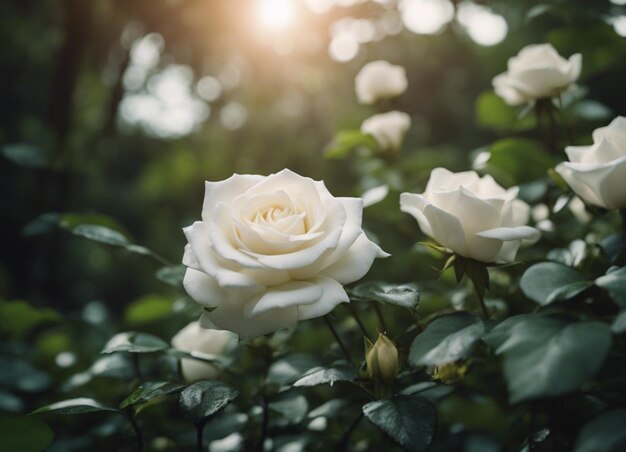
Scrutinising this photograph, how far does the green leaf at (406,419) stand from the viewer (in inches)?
18.3

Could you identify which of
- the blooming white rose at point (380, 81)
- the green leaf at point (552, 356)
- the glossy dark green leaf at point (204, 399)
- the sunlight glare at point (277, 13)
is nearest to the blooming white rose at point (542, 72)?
the blooming white rose at point (380, 81)

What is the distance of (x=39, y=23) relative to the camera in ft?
10.7

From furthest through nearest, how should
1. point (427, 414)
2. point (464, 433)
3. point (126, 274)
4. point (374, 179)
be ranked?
1. point (126, 274)
2. point (374, 179)
3. point (464, 433)
4. point (427, 414)

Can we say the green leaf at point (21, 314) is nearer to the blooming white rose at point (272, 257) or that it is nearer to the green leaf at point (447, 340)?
the blooming white rose at point (272, 257)

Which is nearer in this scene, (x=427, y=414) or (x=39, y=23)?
(x=427, y=414)

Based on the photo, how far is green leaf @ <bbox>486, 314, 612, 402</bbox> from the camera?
0.36 m

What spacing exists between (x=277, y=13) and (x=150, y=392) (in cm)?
196

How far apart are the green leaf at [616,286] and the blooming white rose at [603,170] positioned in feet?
0.44

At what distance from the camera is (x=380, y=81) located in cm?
126

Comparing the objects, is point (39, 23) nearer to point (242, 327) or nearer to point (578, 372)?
point (242, 327)

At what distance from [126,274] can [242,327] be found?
4462 millimetres

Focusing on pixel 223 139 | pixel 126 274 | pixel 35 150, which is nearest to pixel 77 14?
pixel 35 150

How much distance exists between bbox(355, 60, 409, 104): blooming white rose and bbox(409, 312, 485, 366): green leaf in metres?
0.84

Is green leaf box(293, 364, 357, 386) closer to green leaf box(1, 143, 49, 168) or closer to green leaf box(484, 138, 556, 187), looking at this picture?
green leaf box(484, 138, 556, 187)
